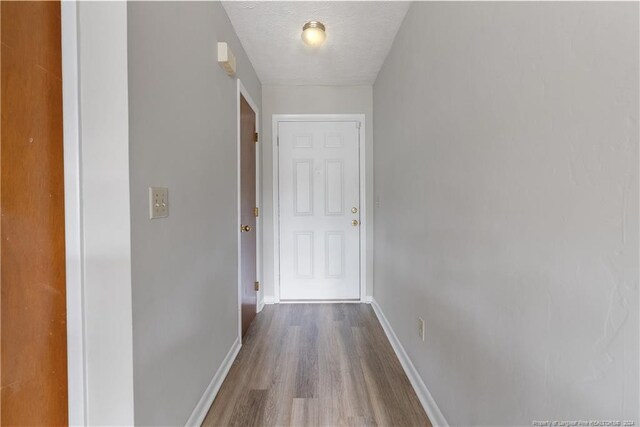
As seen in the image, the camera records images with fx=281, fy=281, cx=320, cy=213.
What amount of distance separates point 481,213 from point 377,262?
5.95 feet

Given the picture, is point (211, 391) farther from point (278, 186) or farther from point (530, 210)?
point (278, 186)

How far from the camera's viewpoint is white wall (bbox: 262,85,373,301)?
9.59ft

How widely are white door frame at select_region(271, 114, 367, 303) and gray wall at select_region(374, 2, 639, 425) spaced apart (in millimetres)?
1440

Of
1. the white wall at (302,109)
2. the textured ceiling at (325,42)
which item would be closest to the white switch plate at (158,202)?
the textured ceiling at (325,42)

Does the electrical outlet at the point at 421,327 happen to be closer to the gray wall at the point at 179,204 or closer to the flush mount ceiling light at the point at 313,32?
the gray wall at the point at 179,204

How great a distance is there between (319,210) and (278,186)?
19.6 inches

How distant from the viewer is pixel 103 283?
2.83 ft

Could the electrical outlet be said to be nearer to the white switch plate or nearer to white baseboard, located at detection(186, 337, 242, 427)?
white baseboard, located at detection(186, 337, 242, 427)

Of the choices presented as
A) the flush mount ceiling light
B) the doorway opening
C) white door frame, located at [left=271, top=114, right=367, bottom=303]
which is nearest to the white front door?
white door frame, located at [left=271, top=114, right=367, bottom=303]

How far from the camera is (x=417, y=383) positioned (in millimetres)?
1579

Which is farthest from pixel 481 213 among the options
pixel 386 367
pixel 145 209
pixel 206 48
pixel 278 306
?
pixel 278 306

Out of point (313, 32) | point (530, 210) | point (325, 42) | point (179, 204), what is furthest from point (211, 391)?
point (325, 42)

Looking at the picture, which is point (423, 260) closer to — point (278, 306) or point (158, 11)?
point (158, 11)

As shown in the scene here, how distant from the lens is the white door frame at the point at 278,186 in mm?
2920
